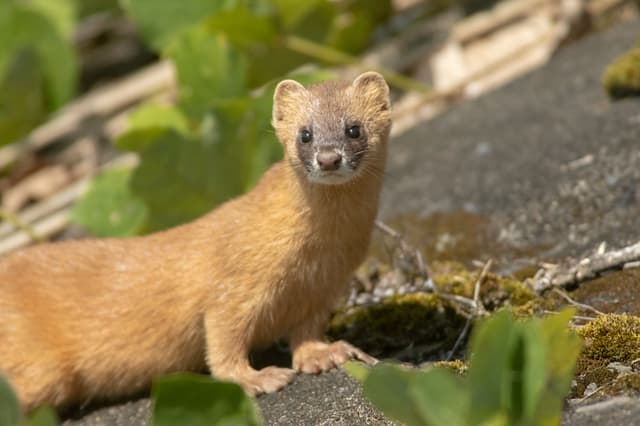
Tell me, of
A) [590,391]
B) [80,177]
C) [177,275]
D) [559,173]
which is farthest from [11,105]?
[590,391]

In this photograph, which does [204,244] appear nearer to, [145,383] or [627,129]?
[145,383]

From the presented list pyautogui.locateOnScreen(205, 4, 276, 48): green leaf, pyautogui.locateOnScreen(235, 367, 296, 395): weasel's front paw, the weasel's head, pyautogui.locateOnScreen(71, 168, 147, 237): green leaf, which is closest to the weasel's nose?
the weasel's head

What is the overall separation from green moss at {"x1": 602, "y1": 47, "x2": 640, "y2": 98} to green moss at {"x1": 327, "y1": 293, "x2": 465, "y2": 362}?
1.97 m

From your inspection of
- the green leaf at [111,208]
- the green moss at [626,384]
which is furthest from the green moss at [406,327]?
the green leaf at [111,208]

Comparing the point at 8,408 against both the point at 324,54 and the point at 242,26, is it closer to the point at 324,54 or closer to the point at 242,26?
the point at 242,26

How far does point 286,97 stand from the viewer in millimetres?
4539

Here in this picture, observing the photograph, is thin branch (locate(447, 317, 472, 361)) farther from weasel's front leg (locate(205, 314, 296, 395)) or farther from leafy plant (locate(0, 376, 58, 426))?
leafy plant (locate(0, 376, 58, 426))

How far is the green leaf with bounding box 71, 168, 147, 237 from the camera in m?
6.19

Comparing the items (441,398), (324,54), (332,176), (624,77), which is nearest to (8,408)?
(441,398)

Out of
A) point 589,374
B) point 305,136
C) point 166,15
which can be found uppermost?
point 166,15

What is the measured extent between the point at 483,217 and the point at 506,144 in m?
0.90

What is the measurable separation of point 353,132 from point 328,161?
1.03ft

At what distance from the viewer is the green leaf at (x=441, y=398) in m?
2.64

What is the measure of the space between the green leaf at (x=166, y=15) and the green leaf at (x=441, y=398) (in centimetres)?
449
